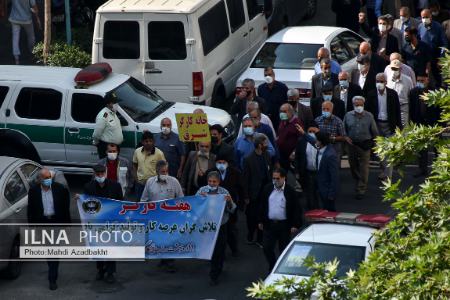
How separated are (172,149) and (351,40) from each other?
20.5 ft

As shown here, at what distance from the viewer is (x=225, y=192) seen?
1619cm

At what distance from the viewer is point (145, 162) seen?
17500 millimetres

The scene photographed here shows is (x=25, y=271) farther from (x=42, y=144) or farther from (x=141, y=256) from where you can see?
(x=42, y=144)

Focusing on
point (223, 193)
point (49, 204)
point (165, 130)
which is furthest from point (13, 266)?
point (165, 130)

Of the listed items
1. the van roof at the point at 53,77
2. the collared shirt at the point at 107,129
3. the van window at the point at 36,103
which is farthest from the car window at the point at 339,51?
the van window at the point at 36,103

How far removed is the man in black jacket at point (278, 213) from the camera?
15812 mm

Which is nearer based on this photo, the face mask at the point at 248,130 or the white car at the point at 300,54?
the face mask at the point at 248,130

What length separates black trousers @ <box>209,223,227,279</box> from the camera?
16.1m

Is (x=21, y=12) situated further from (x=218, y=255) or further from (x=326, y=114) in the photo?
(x=218, y=255)

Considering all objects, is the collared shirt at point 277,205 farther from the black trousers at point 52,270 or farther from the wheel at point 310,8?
the wheel at point 310,8

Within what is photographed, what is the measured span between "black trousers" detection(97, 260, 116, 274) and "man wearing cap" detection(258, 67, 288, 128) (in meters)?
4.76

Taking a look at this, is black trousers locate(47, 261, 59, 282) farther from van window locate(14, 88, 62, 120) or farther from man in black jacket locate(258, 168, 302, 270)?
van window locate(14, 88, 62, 120)

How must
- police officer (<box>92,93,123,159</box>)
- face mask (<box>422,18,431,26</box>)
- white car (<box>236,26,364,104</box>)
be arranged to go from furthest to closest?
face mask (<box>422,18,431,26</box>) < white car (<box>236,26,364,104</box>) < police officer (<box>92,93,123,159</box>)

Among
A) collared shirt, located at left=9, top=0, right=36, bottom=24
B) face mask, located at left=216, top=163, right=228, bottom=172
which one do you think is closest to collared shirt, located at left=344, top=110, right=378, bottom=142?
face mask, located at left=216, top=163, right=228, bottom=172
